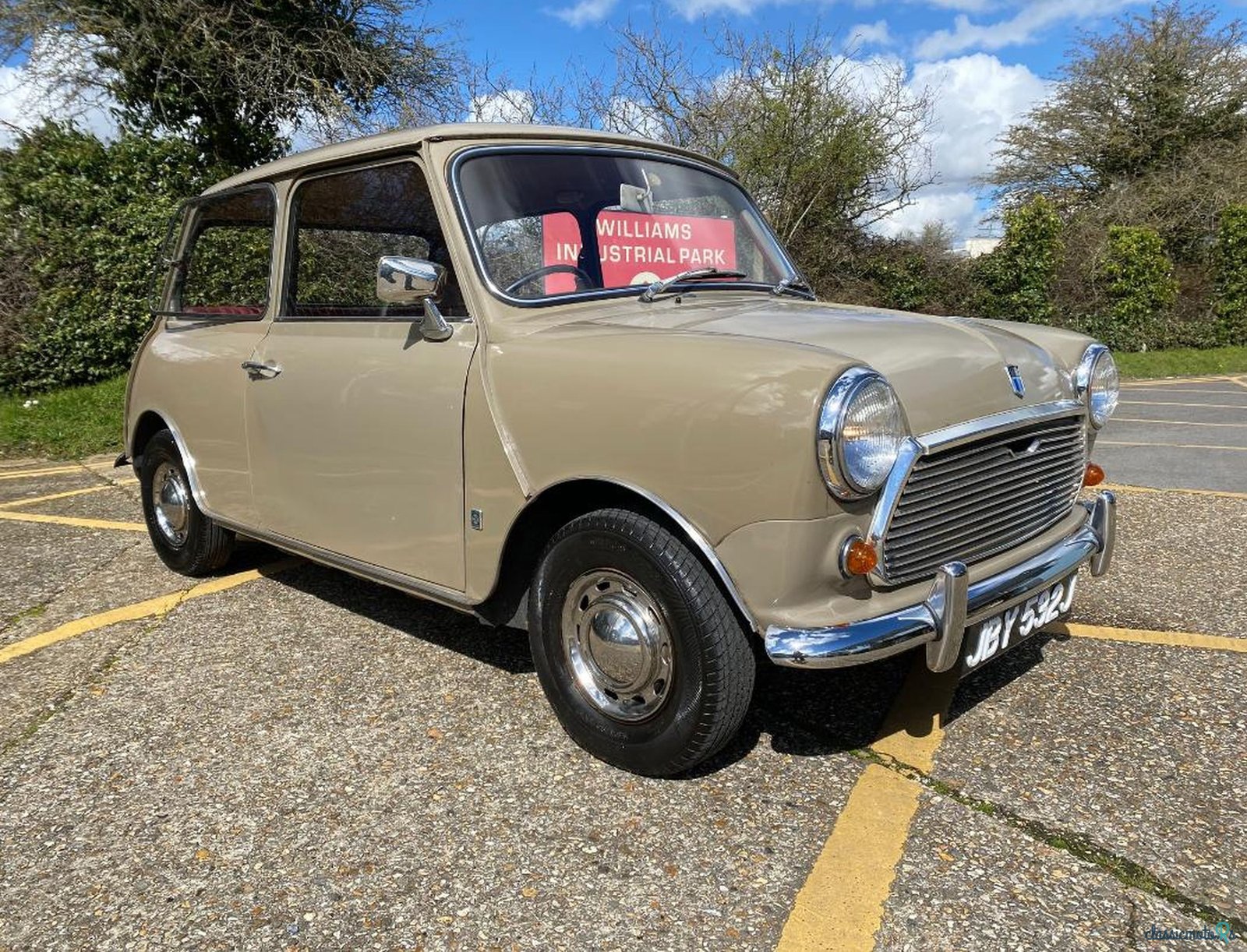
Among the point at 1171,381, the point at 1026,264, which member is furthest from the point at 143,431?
the point at 1026,264

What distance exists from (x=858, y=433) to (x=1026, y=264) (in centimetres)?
1711

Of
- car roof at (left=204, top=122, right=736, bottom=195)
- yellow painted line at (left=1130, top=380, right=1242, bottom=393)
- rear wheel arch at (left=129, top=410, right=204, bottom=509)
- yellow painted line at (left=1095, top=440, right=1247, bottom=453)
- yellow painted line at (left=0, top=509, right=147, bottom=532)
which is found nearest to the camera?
car roof at (left=204, top=122, right=736, bottom=195)

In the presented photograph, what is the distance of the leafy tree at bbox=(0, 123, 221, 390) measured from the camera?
958cm

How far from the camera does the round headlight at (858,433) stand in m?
2.02

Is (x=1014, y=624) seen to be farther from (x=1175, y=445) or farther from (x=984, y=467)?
(x=1175, y=445)

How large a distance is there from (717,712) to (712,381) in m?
Answer: 0.82

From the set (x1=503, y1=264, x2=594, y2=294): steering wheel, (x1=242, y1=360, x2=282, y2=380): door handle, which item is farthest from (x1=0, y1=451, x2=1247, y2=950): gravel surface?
(x1=503, y1=264, x2=594, y2=294): steering wheel

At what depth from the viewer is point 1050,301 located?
59.2ft

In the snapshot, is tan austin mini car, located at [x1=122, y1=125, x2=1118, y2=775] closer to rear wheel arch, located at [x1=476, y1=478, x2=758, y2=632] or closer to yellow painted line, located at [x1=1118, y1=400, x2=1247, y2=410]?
rear wheel arch, located at [x1=476, y1=478, x2=758, y2=632]

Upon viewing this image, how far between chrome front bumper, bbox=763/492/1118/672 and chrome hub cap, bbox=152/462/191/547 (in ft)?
10.5

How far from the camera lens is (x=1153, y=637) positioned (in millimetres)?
3398

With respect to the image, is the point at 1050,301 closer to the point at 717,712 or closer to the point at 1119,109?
the point at 1119,109

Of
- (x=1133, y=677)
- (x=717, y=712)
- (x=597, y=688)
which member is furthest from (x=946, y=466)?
(x=1133, y=677)

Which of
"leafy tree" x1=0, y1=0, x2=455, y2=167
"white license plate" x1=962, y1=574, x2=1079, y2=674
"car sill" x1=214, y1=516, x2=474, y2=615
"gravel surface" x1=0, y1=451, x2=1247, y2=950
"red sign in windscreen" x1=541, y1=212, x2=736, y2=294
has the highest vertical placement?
"leafy tree" x1=0, y1=0, x2=455, y2=167
